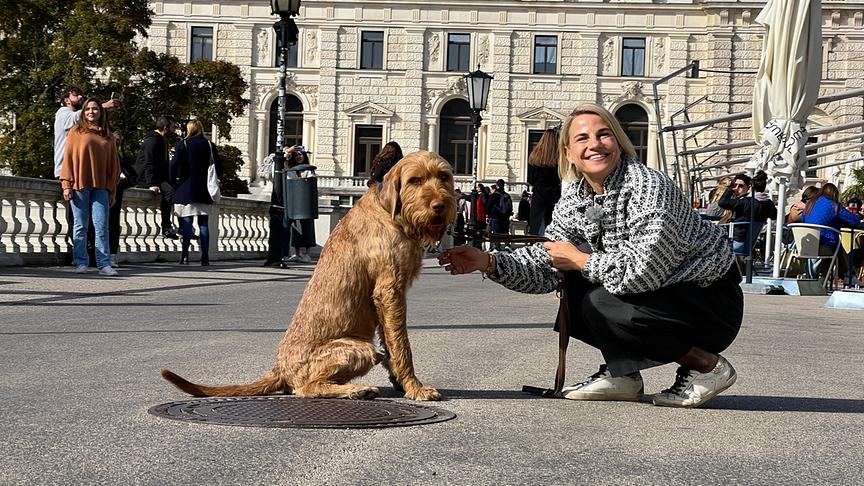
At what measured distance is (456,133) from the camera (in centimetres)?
7056

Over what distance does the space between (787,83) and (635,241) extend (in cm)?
1123

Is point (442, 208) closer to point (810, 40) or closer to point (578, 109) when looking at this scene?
point (578, 109)

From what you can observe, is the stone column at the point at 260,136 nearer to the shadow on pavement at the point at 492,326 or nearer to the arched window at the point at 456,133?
the arched window at the point at 456,133

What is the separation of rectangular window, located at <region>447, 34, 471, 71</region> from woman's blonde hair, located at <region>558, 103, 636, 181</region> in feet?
210

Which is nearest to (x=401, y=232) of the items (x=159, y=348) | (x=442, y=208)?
(x=442, y=208)

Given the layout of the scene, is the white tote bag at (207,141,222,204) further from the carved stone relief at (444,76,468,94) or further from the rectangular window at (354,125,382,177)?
the rectangular window at (354,125,382,177)

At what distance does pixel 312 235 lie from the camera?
900 inches

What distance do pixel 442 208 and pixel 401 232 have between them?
0.24 m

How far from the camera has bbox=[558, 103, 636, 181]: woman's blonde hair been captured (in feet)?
18.9

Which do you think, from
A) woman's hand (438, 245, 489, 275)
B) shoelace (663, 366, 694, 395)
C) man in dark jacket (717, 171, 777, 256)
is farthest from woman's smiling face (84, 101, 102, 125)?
shoelace (663, 366, 694, 395)

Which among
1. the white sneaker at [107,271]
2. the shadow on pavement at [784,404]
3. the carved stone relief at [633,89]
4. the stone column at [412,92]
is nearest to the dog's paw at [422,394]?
the shadow on pavement at [784,404]

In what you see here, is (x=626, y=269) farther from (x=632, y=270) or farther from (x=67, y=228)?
(x=67, y=228)

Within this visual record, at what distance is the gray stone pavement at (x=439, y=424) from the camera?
4.12 m

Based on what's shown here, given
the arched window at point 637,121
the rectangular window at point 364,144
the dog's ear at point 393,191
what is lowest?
the dog's ear at point 393,191
